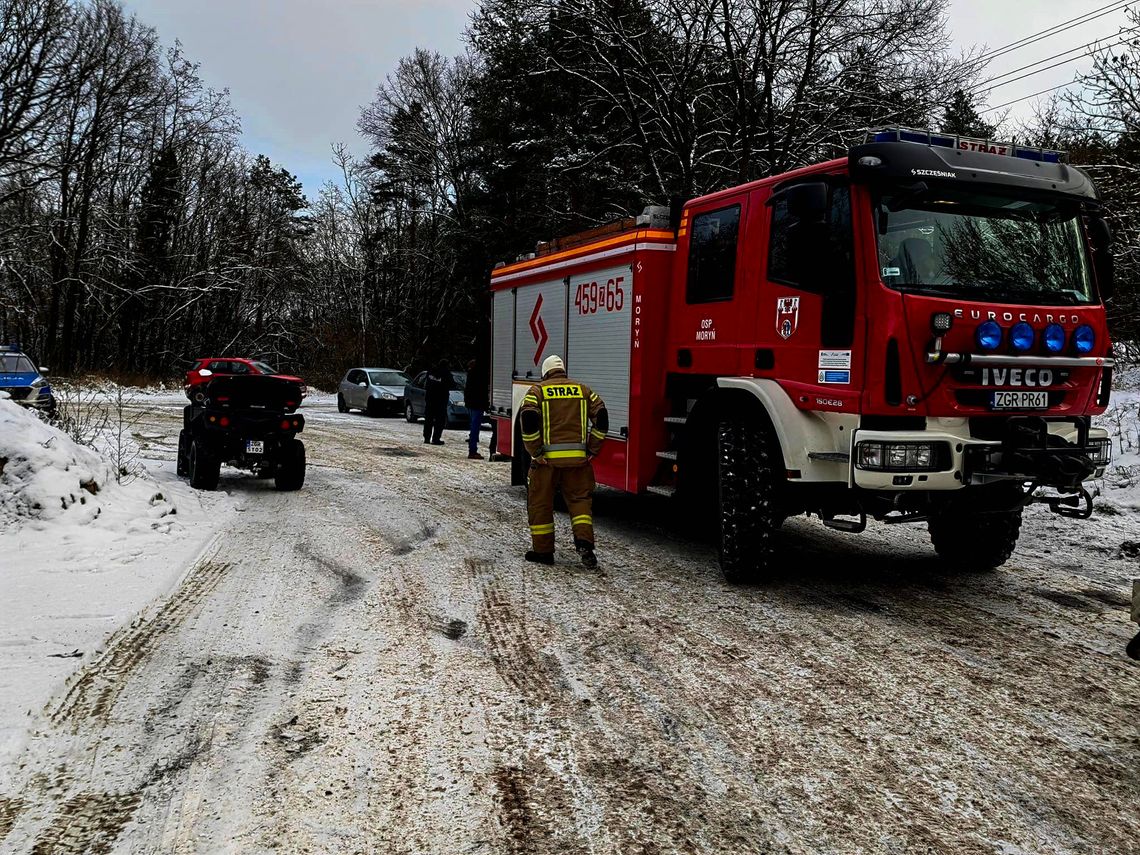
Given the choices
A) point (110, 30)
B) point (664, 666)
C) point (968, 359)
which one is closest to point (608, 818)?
point (664, 666)

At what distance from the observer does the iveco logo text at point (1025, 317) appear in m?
5.63

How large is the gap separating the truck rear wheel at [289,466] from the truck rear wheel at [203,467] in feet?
2.38

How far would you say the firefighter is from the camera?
740cm

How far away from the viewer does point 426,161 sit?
3738 cm

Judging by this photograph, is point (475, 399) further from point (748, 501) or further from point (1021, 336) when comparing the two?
point (1021, 336)

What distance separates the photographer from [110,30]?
31766 millimetres

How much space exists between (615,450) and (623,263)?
1749 millimetres

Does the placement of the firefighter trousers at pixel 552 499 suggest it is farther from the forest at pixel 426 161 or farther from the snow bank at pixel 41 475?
the forest at pixel 426 161

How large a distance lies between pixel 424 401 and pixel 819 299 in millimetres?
16992

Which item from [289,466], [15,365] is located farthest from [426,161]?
[289,466]

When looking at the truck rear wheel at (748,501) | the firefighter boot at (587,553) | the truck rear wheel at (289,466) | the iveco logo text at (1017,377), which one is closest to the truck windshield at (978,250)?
the iveco logo text at (1017,377)

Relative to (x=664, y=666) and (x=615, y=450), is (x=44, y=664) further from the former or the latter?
(x=615, y=450)

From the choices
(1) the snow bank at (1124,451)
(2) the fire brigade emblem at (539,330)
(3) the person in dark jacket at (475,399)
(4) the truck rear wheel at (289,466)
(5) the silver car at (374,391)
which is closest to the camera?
(1) the snow bank at (1124,451)

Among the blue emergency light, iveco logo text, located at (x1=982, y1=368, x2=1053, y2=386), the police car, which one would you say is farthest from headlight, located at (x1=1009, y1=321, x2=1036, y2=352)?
the police car
